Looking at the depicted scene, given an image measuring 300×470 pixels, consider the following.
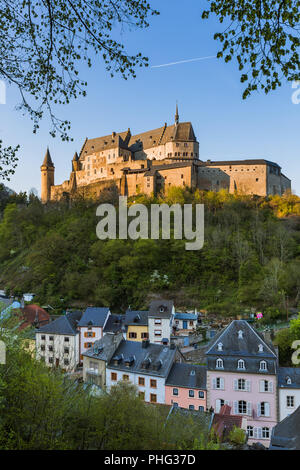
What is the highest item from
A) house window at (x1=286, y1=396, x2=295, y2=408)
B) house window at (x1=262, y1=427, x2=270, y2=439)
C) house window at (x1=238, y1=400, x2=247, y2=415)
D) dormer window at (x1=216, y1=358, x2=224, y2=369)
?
dormer window at (x1=216, y1=358, x2=224, y2=369)

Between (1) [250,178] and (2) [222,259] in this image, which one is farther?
(1) [250,178]

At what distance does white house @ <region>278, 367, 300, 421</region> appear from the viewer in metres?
16.1

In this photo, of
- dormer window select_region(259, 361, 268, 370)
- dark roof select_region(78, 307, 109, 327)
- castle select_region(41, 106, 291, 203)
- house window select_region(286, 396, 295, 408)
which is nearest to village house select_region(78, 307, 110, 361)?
dark roof select_region(78, 307, 109, 327)

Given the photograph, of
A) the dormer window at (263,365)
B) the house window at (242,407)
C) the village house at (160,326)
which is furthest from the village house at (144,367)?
the village house at (160,326)

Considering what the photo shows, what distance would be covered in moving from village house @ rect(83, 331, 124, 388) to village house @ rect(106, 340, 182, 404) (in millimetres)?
290

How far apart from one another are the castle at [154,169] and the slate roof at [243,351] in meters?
34.8

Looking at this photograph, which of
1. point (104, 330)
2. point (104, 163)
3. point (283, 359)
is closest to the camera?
point (283, 359)

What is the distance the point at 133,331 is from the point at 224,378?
35.9 feet

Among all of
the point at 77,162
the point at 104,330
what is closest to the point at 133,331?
the point at 104,330

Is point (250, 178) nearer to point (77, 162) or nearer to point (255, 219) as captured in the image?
point (255, 219)

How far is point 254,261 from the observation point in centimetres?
3753

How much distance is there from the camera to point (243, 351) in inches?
696

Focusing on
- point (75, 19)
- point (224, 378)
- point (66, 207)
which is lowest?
point (224, 378)

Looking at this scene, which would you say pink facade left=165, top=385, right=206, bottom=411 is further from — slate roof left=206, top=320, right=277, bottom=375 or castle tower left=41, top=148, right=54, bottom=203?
castle tower left=41, top=148, right=54, bottom=203
